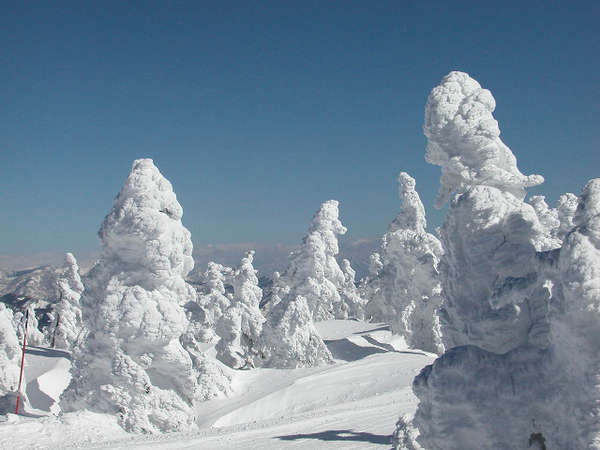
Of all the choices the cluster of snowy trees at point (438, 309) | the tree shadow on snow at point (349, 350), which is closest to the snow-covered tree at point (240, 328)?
the cluster of snowy trees at point (438, 309)

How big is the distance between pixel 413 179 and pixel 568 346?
2986 centimetres

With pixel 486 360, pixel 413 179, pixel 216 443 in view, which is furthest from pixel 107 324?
pixel 413 179

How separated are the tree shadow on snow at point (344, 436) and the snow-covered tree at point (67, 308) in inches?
1279

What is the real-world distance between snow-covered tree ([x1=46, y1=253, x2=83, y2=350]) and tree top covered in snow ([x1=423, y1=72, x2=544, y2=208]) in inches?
1391

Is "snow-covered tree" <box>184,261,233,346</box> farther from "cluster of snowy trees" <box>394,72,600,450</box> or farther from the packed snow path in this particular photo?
"cluster of snowy trees" <box>394,72,600,450</box>

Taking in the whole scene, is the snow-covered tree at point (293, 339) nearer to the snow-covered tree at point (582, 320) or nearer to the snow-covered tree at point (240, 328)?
the snow-covered tree at point (240, 328)

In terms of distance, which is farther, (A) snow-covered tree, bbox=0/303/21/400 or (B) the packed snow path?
(A) snow-covered tree, bbox=0/303/21/400

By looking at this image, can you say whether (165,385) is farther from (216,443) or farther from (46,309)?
(46,309)

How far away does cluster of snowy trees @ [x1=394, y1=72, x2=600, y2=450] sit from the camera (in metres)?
7.56

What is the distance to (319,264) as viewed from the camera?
38844mm

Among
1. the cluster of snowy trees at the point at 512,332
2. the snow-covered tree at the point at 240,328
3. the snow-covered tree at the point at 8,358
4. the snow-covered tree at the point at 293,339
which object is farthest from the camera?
the snow-covered tree at the point at 240,328

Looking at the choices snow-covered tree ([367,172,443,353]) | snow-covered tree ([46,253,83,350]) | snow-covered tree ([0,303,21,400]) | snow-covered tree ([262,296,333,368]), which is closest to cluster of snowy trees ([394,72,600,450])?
snow-covered tree ([367,172,443,353])

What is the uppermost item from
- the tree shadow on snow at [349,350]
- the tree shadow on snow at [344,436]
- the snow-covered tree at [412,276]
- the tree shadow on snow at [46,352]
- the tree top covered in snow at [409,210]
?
the tree top covered in snow at [409,210]

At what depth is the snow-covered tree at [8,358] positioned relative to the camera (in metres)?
22.9
